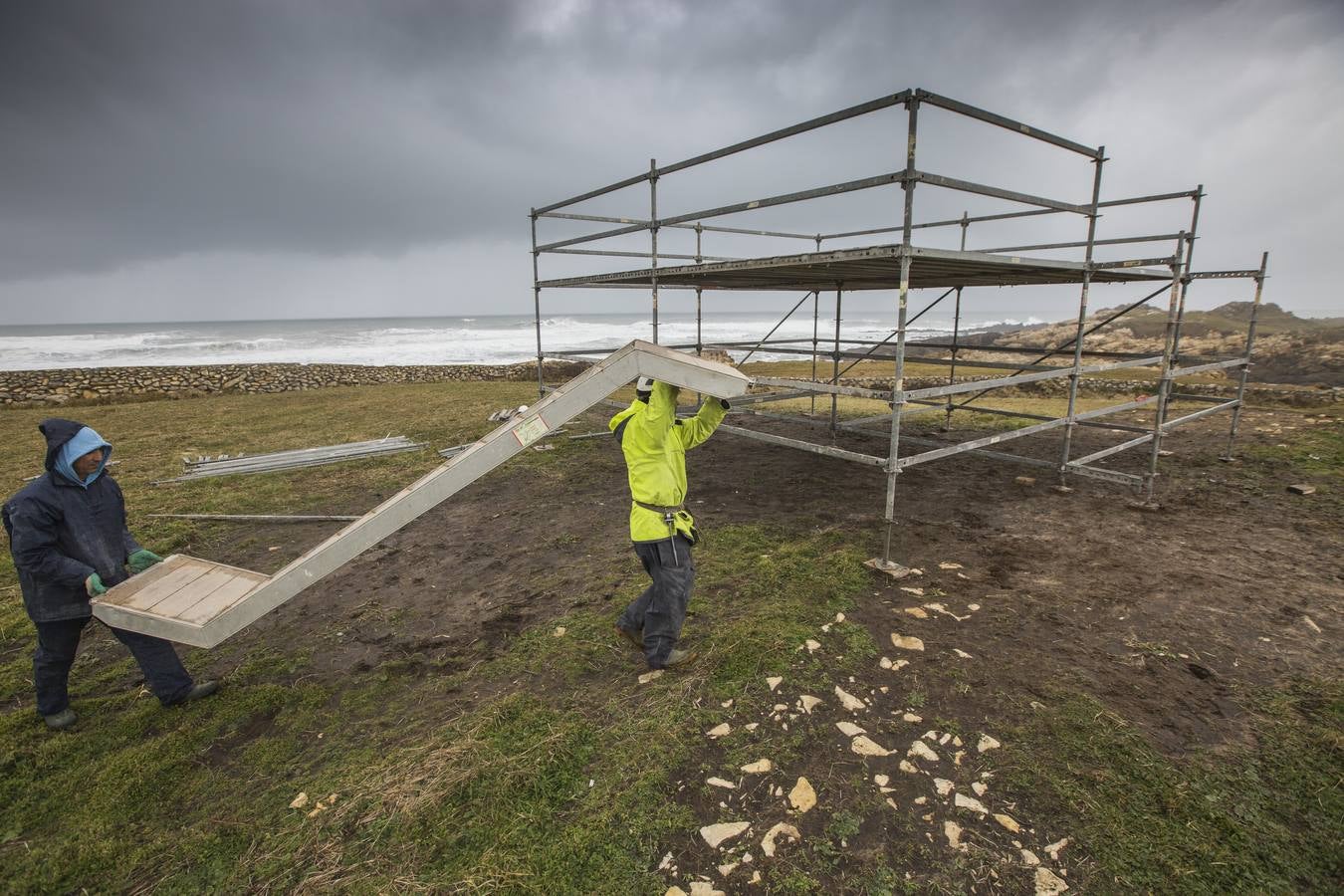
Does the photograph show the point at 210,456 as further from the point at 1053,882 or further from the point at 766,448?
the point at 1053,882

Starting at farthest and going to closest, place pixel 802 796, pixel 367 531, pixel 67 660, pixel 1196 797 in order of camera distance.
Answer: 1. pixel 67 660
2. pixel 367 531
3. pixel 802 796
4. pixel 1196 797

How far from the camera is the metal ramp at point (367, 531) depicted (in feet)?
10.8

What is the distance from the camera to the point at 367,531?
10.9 ft

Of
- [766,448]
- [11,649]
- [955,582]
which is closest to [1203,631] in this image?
[955,582]

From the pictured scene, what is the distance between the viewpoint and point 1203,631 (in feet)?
13.8

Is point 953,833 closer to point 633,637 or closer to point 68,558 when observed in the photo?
point 633,637

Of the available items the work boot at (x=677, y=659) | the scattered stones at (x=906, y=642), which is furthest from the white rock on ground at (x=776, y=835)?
the scattered stones at (x=906, y=642)

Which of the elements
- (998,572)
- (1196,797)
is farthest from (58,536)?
(998,572)

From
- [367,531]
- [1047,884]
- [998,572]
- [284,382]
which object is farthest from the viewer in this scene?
[284,382]

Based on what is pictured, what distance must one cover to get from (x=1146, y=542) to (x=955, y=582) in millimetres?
2309

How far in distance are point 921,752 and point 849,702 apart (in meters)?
0.49

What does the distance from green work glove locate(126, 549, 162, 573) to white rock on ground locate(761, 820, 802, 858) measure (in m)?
4.13

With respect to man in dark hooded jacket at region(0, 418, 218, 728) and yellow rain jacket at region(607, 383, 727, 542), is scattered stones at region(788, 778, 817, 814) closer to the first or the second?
yellow rain jacket at region(607, 383, 727, 542)

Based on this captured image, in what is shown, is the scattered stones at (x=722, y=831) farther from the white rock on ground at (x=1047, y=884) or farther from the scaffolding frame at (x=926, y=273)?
the scaffolding frame at (x=926, y=273)
